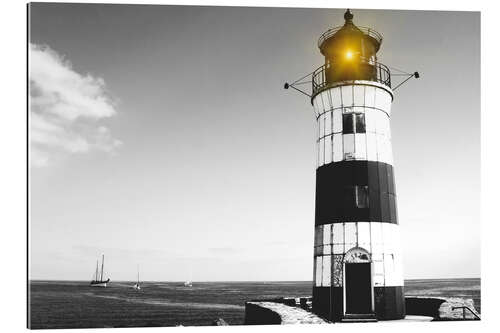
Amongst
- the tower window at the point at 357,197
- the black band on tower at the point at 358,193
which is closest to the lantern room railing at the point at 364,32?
the black band on tower at the point at 358,193

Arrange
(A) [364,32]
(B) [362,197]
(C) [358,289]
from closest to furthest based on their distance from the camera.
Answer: (C) [358,289], (B) [362,197], (A) [364,32]

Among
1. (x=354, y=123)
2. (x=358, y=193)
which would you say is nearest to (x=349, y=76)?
(x=354, y=123)

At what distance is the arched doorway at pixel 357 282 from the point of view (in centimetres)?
1034

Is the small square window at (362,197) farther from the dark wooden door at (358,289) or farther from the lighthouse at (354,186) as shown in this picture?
the dark wooden door at (358,289)

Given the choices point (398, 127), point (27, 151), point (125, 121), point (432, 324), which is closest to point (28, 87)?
point (27, 151)

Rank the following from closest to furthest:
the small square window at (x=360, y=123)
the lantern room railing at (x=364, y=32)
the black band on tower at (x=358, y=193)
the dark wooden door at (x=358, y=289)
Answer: the dark wooden door at (x=358, y=289) → the black band on tower at (x=358, y=193) → the small square window at (x=360, y=123) → the lantern room railing at (x=364, y=32)

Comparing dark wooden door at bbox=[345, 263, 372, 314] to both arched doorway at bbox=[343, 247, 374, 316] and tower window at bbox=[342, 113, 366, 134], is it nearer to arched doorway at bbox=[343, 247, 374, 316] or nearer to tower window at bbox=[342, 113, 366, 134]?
arched doorway at bbox=[343, 247, 374, 316]

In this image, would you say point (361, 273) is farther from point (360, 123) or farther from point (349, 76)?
point (349, 76)

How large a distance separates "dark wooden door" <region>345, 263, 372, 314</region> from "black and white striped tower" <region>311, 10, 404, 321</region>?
19 mm

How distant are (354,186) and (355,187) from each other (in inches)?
1.1

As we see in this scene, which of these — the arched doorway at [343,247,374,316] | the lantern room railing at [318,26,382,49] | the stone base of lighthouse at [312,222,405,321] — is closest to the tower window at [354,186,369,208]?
the stone base of lighthouse at [312,222,405,321]

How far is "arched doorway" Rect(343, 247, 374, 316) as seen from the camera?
33.9 ft

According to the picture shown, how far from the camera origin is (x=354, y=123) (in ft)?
35.7

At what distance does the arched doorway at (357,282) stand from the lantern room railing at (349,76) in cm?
332
